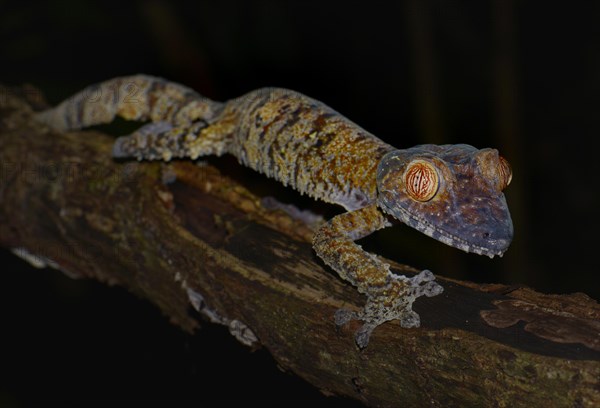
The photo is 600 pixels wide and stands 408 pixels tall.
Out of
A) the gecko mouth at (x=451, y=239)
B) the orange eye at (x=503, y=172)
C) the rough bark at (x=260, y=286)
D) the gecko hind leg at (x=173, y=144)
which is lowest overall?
the rough bark at (x=260, y=286)

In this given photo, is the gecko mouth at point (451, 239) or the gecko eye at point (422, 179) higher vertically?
the gecko eye at point (422, 179)

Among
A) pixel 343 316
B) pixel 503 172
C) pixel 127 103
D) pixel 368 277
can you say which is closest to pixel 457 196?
pixel 503 172

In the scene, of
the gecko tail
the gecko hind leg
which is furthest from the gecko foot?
the gecko tail

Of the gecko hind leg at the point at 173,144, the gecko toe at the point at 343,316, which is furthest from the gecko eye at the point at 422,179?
the gecko hind leg at the point at 173,144

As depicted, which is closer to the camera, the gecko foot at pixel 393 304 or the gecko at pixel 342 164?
the gecko foot at pixel 393 304

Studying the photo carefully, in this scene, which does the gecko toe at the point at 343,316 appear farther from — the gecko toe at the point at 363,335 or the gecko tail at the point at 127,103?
the gecko tail at the point at 127,103

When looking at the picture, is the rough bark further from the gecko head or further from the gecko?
the gecko head
